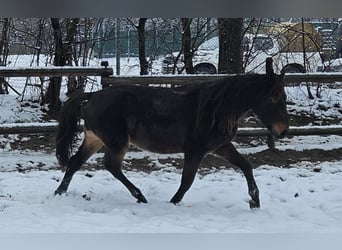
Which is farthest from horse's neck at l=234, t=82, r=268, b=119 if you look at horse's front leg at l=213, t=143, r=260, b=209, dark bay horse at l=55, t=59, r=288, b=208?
horse's front leg at l=213, t=143, r=260, b=209

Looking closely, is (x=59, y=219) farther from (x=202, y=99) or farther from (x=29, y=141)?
(x=29, y=141)

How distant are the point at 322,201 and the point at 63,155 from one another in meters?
2.04

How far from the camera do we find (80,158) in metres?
4.19

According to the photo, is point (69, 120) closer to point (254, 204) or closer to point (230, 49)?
point (254, 204)

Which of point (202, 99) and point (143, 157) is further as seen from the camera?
point (143, 157)

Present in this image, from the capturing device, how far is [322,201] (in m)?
4.14

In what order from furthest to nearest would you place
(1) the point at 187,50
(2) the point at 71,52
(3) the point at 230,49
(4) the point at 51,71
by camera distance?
1. (1) the point at 187,50
2. (3) the point at 230,49
3. (2) the point at 71,52
4. (4) the point at 51,71

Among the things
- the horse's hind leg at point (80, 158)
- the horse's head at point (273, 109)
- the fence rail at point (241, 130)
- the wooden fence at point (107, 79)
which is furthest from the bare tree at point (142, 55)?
the horse's head at point (273, 109)

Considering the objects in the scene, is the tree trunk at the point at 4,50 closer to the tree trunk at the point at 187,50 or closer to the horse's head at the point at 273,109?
the tree trunk at the point at 187,50

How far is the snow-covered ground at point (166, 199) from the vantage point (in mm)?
3281

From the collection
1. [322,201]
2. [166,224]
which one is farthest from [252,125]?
[166,224]

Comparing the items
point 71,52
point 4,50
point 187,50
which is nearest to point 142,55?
point 187,50

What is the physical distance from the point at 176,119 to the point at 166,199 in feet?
2.23

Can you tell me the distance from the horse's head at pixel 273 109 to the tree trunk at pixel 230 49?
3.60m
